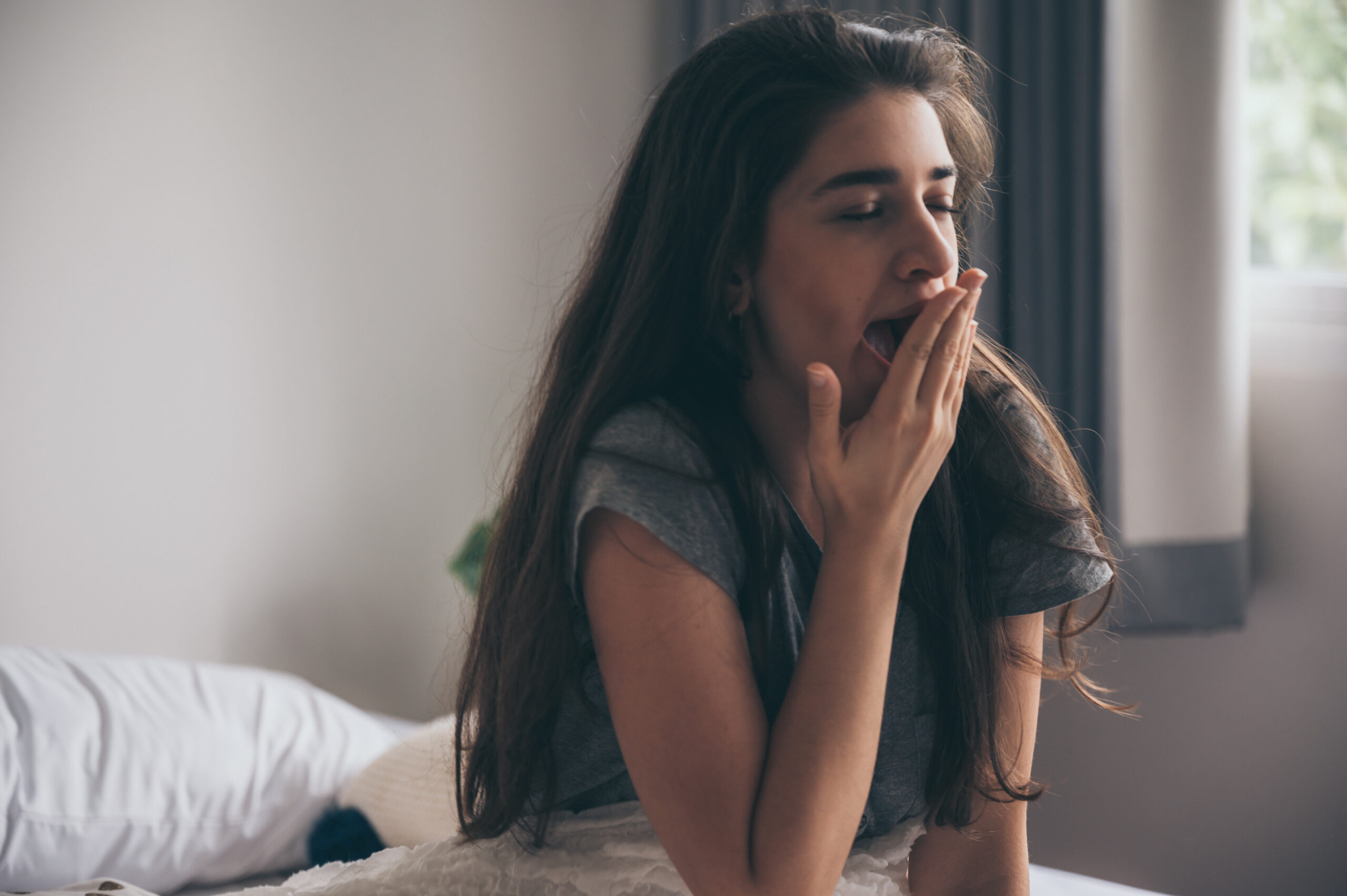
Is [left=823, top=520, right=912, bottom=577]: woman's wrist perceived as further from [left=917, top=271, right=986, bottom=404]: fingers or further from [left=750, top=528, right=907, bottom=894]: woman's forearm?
[left=917, top=271, right=986, bottom=404]: fingers

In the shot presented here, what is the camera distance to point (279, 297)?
6.57ft

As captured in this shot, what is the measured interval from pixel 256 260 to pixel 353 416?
0.36m

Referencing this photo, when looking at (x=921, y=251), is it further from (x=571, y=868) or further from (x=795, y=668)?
(x=571, y=868)

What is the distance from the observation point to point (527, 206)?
7.71 ft

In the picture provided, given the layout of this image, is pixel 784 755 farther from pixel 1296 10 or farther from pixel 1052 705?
pixel 1296 10

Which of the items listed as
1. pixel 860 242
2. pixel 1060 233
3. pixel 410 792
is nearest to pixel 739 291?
pixel 860 242

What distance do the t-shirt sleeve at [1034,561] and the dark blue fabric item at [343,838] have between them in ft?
2.87

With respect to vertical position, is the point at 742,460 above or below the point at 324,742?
above

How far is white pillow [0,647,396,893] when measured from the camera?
1.25 metres

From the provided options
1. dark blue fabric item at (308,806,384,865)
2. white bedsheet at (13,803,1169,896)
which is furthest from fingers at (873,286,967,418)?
dark blue fabric item at (308,806,384,865)

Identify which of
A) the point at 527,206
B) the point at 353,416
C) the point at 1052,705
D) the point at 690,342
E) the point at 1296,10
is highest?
the point at 1296,10

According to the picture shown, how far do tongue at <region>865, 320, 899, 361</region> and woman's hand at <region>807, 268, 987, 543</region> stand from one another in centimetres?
5

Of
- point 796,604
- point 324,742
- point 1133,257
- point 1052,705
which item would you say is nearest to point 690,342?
point 796,604

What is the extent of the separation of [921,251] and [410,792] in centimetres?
96
